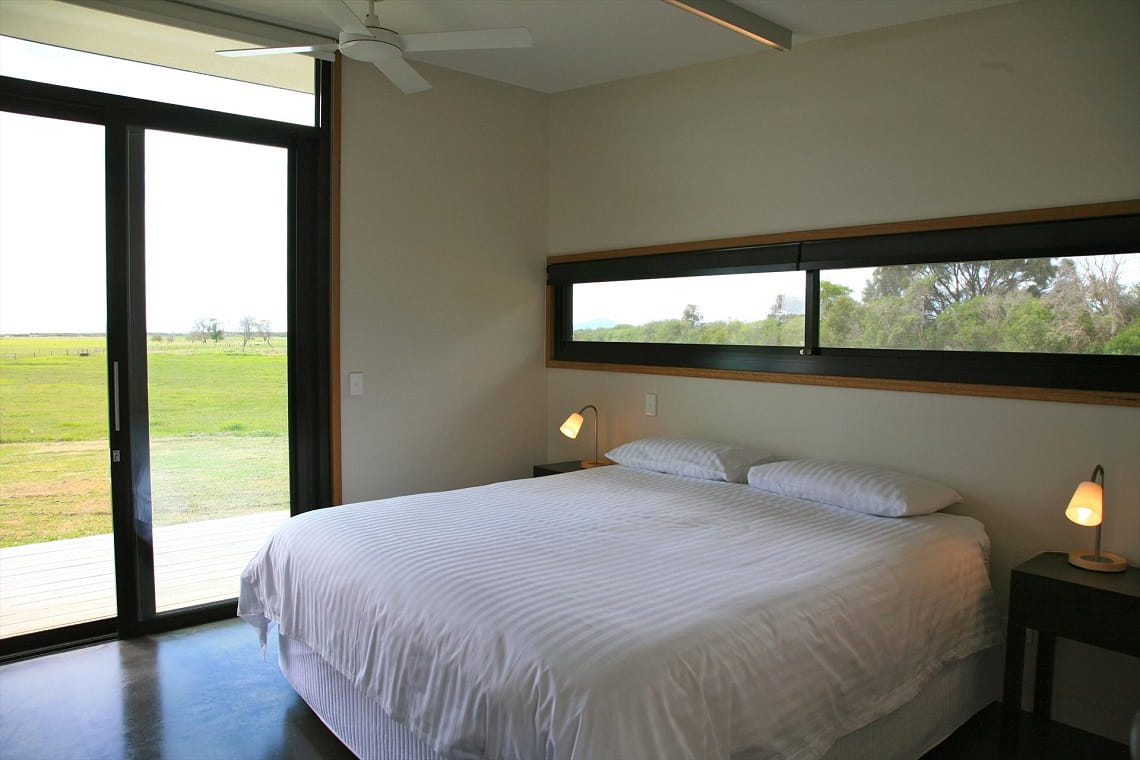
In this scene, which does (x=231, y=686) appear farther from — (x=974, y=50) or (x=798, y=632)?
(x=974, y=50)

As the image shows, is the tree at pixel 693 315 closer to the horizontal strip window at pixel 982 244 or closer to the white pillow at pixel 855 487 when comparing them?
the horizontal strip window at pixel 982 244

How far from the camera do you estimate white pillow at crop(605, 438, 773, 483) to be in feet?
11.5

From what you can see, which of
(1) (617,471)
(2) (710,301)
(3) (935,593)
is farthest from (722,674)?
(2) (710,301)

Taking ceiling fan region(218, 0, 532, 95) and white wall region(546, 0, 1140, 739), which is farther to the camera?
white wall region(546, 0, 1140, 739)

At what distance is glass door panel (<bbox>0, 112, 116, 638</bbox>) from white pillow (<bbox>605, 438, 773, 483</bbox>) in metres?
2.40

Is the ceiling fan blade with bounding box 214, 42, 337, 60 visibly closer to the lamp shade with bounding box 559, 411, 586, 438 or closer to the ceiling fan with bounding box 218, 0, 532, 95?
the ceiling fan with bounding box 218, 0, 532, 95

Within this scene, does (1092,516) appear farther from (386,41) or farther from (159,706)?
(159,706)

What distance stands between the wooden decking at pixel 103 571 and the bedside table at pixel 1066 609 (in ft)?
10.4

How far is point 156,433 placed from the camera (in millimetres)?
3463

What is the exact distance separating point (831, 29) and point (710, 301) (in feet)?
4.49

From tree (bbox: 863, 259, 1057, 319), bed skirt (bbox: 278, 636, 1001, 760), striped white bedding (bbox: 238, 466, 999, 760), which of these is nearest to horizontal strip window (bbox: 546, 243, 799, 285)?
tree (bbox: 863, 259, 1057, 319)

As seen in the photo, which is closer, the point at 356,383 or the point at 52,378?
the point at 52,378

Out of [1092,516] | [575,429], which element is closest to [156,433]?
[575,429]

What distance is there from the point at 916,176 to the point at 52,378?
3689 millimetres
